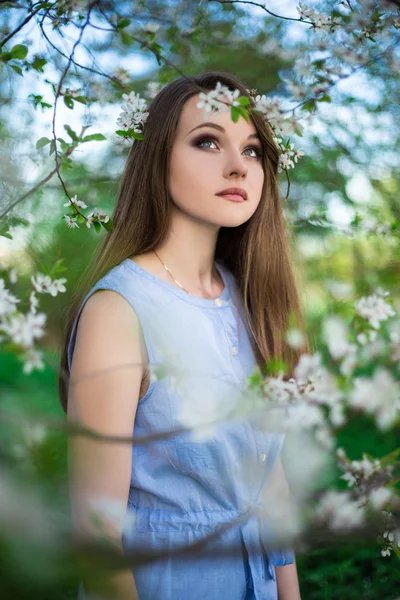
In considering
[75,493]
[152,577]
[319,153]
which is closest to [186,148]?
[75,493]

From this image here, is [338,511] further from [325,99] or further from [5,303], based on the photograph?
[325,99]

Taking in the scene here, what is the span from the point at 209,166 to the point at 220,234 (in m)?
0.42

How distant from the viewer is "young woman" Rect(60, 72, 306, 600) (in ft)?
3.59

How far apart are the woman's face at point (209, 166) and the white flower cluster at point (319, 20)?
0.84 ft

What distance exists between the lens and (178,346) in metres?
1.16

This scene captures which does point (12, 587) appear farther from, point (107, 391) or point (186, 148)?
point (186, 148)

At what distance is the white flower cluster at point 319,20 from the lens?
113 centimetres

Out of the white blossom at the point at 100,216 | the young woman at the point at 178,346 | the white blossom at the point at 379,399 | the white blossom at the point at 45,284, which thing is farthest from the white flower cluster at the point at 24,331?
the white blossom at the point at 100,216

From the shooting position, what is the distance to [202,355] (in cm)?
124

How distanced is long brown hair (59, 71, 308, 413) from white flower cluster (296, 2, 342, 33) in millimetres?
219

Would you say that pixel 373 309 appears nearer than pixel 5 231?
Yes

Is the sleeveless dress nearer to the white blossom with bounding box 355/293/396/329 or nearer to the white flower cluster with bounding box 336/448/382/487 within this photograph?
the white flower cluster with bounding box 336/448/382/487

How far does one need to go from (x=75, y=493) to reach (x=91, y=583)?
8.2 inches

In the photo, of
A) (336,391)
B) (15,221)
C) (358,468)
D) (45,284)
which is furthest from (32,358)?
(15,221)
